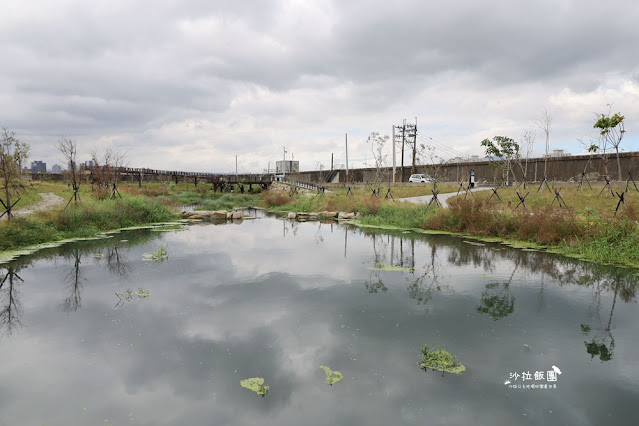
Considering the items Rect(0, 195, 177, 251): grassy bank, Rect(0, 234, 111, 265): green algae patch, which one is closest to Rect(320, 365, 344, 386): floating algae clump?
Rect(0, 234, 111, 265): green algae patch

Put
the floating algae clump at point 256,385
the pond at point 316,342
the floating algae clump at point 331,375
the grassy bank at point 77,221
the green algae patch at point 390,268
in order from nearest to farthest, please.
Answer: the pond at point 316,342 < the floating algae clump at point 256,385 < the floating algae clump at point 331,375 < the green algae patch at point 390,268 < the grassy bank at point 77,221

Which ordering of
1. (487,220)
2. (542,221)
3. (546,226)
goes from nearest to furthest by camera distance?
(546,226) → (542,221) → (487,220)

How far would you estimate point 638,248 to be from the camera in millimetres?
11273

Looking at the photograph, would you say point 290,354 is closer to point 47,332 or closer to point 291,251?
point 47,332

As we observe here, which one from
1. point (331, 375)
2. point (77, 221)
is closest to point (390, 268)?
point (331, 375)

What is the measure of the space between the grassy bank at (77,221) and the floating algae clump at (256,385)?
13316 mm

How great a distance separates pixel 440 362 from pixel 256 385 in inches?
106

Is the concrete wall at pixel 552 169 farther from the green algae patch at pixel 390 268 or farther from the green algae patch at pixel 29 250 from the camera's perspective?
→ the green algae patch at pixel 29 250

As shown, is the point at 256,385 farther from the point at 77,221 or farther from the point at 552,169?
the point at 552,169

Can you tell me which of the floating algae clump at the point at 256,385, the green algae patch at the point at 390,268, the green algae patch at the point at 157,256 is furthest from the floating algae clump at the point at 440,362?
the green algae patch at the point at 157,256

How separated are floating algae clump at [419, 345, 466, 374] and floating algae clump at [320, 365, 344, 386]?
127 cm

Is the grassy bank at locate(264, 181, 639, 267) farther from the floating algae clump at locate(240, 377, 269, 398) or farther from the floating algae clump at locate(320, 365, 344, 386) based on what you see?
the floating algae clump at locate(240, 377, 269, 398)

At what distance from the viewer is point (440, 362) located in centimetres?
544

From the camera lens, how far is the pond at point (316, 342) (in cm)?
448
